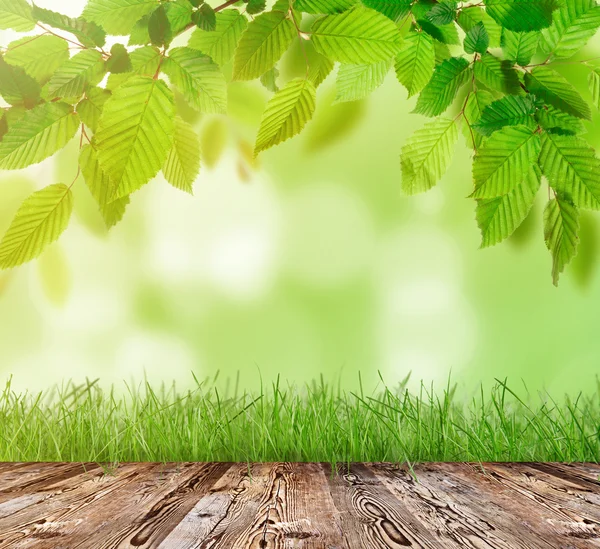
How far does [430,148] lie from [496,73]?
11 cm

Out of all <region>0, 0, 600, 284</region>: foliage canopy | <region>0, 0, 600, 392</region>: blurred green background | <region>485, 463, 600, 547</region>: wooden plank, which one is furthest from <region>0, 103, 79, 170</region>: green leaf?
<region>0, 0, 600, 392</region>: blurred green background

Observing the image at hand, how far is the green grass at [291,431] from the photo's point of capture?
117cm

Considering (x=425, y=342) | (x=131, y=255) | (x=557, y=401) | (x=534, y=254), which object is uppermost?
(x=131, y=255)

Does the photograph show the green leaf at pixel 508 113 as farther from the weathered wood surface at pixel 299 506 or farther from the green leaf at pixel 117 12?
the weathered wood surface at pixel 299 506

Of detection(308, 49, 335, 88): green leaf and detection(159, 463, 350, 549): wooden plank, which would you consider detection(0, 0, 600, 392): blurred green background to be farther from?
detection(308, 49, 335, 88): green leaf

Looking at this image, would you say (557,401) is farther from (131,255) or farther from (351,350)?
(131,255)

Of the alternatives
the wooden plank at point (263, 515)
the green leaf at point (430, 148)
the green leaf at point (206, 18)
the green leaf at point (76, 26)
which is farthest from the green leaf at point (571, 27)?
the wooden plank at point (263, 515)

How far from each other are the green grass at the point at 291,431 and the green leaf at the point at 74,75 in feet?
2.66

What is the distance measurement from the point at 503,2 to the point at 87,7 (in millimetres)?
399

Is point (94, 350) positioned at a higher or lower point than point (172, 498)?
higher

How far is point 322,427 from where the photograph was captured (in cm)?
118

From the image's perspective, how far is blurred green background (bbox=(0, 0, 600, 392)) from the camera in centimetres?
142

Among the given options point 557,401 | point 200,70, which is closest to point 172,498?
point 200,70

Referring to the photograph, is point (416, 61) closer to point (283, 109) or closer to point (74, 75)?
point (283, 109)
